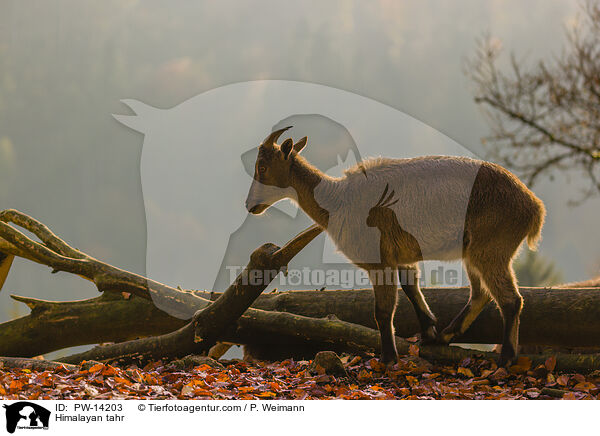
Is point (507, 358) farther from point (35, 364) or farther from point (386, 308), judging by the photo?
point (35, 364)

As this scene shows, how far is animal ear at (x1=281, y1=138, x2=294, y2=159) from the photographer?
5.88 meters

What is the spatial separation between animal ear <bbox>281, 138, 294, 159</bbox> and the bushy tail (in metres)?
2.73

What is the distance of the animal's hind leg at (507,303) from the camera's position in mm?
5512

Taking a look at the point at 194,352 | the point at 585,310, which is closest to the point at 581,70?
the point at 585,310

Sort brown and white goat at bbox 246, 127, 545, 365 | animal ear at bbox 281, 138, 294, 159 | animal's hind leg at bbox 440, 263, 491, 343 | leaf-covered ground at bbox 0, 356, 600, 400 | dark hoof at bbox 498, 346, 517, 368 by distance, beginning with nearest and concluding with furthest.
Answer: leaf-covered ground at bbox 0, 356, 600, 400 → dark hoof at bbox 498, 346, 517, 368 → brown and white goat at bbox 246, 127, 545, 365 → animal ear at bbox 281, 138, 294, 159 → animal's hind leg at bbox 440, 263, 491, 343

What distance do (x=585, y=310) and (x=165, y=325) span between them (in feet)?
16.5

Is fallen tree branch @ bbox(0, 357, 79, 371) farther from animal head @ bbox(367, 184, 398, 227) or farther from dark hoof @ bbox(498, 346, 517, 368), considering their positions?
dark hoof @ bbox(498, 346, 517, 368)

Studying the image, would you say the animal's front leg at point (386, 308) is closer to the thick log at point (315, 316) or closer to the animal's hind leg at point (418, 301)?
the animal's hind leg at point (418, 301)

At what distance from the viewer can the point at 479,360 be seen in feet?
18.6

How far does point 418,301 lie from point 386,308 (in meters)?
0.68

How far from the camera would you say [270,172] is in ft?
19.7

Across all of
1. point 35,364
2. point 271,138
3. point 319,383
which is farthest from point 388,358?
point 35,364
